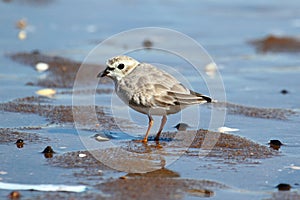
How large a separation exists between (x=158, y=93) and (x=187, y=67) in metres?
4.67

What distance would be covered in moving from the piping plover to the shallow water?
0.63 metres

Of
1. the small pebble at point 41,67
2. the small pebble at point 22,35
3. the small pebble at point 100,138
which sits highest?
the small pebble at point 22,35

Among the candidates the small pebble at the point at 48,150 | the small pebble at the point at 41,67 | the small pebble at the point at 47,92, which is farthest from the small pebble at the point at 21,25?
the small pebble at the point at 48,150

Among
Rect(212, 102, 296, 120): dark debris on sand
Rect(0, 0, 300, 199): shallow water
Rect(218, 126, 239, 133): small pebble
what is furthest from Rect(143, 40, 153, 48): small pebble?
Rect(218, 126, 239, 133): small pebble

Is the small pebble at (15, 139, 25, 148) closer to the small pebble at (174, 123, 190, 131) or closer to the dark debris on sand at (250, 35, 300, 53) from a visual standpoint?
the small pebble at (174, 123, 190, 131)

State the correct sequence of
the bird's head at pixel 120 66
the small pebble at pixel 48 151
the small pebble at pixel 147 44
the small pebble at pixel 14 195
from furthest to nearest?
the small pebble at pixel 147 44 → the bird's head at pixel 120 66 → the small pebble at pixel 48 151 → the small pebble at pixel 14 195

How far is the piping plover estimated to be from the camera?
6.90 metres

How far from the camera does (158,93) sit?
6.89 m

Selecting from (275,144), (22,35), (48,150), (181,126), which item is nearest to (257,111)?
(181,126)

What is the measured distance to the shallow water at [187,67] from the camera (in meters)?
6.14

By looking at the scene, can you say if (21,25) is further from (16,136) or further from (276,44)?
(16,136)

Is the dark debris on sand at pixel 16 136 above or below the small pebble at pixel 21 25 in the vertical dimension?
below

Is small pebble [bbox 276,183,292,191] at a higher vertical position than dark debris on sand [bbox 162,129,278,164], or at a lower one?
lower

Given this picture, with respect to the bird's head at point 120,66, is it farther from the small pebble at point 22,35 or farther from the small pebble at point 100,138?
the small pebble at point 22,35
